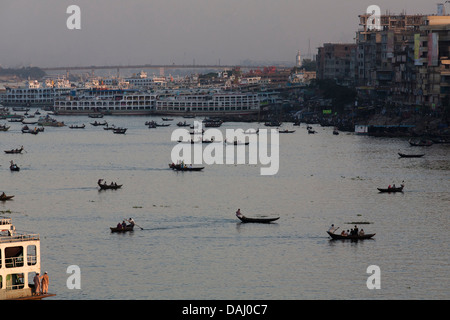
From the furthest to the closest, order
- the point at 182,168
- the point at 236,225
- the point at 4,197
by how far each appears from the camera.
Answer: the point at 182,168 → the point at 4,197 → the point at 236,225

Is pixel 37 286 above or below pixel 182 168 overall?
above

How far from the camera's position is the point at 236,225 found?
4103 cm

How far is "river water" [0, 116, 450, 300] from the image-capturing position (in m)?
30.3

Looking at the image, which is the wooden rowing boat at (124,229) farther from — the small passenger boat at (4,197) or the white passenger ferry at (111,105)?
the white passenger ferry at (111,105)

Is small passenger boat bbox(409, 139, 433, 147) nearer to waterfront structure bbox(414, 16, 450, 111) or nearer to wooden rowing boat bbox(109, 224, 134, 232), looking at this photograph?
waterfront structure bbox(414, 16, 450, 111)

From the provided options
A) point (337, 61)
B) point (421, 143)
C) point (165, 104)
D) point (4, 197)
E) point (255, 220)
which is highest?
point (337, 61)

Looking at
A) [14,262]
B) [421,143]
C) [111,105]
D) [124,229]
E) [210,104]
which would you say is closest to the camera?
[14,262]

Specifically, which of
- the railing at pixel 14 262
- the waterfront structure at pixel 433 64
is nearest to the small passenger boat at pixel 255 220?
the railing at pixel 14 262

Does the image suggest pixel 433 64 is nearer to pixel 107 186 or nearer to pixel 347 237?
pixel 107 186

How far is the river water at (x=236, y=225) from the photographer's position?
30.3 metres

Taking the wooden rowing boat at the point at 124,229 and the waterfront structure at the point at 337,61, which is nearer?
the wooden rowing boat at the point at 124,229

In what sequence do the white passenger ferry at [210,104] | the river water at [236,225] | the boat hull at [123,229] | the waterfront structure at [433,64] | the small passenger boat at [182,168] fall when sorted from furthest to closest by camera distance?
the white passenger ferry at [210,104], the waterfront structure at [433,64], the small passenger boat at [182,168], the boat hull at [123,229], the river water at [236,225]

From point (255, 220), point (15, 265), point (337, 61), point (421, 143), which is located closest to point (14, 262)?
point (15, 265)
